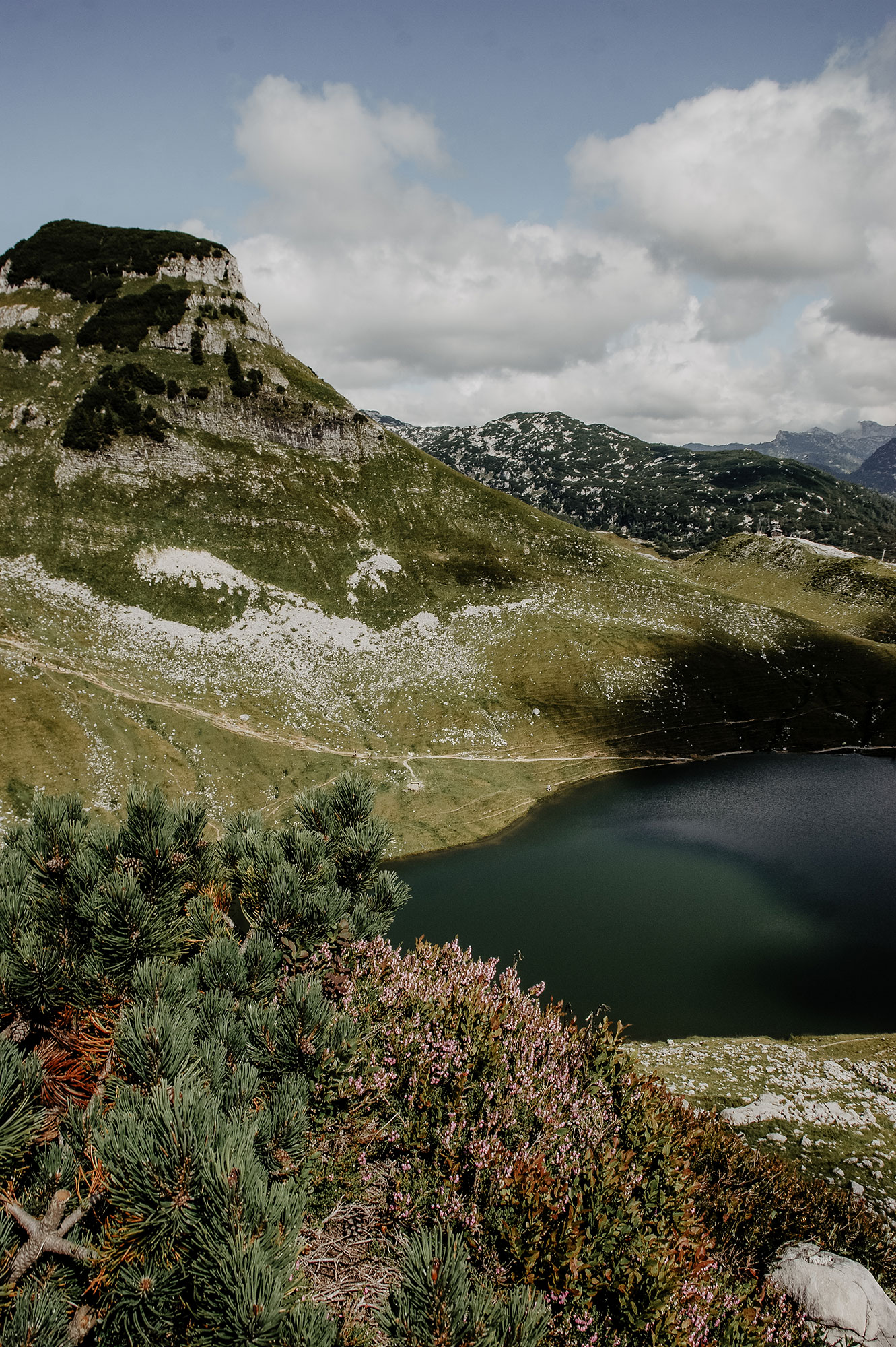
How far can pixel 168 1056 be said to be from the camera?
15.8 ft

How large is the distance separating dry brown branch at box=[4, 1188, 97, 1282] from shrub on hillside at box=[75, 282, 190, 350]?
4748 inches

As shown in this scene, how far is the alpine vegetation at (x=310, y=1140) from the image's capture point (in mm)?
3646

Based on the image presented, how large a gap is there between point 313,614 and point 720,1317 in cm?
7861

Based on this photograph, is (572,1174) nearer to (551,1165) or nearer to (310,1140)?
(551,1165)

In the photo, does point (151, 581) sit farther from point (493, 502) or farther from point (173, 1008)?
point (173, 1008)

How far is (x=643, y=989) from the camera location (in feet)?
105

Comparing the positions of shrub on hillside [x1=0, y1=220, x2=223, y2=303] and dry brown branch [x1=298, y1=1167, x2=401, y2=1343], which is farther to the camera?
shrub on hillside [x1=0, y1=220, x2=223, y2=303]

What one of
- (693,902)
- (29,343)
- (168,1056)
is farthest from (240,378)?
(168,1056)

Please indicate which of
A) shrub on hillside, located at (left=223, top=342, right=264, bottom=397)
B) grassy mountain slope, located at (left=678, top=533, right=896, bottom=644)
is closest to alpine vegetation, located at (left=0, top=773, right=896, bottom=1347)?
shrub on hillside, located at (left=223, top=342, right=264, bottom=397)

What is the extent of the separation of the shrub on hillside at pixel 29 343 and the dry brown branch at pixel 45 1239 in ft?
397

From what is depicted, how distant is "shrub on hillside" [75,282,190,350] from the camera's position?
95.9 m

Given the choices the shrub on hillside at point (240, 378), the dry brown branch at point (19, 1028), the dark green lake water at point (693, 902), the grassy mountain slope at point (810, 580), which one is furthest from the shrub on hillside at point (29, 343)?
the grassy mountain slope at point (810, 580)

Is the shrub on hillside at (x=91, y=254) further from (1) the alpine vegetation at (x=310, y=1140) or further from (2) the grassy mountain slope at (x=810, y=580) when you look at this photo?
(2) the grassy mountain slope at (x=810, y=580)

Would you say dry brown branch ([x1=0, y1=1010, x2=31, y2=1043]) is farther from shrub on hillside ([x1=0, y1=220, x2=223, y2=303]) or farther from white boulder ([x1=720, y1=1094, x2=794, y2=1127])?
shrub on hillside ([x1=0, y1=220, x2=223, y2=303])
